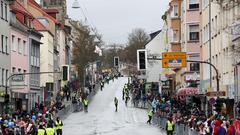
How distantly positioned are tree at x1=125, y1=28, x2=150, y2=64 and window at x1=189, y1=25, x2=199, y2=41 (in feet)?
309

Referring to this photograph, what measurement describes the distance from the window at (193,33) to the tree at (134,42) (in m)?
94.2

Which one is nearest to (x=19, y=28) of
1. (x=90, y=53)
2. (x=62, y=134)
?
(x=62, y=134)

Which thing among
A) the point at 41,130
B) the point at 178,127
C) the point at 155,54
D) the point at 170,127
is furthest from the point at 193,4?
the point at 155,54

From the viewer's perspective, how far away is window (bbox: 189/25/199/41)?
75812mm

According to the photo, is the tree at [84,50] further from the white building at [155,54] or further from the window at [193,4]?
the window at [193,4]

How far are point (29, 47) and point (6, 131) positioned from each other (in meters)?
A: 37.3

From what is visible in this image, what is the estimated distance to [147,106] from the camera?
76.3m

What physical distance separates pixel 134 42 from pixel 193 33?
100860mm

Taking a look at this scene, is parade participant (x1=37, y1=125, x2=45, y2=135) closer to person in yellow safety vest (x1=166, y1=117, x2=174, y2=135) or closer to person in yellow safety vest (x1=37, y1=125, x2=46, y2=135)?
person in yellow safety vest (x1=37, y1=125, x2=46, y2=135)

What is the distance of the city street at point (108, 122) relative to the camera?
162 ft

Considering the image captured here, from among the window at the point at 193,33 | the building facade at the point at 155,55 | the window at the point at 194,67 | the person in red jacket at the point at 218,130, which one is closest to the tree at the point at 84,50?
the building facade at the point at 155,55

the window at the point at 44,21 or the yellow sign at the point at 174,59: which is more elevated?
the window at the point at 44,21

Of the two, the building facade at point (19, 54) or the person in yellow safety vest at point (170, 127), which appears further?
the building facade at point (19, 54)

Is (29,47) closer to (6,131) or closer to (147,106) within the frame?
(147,106)
